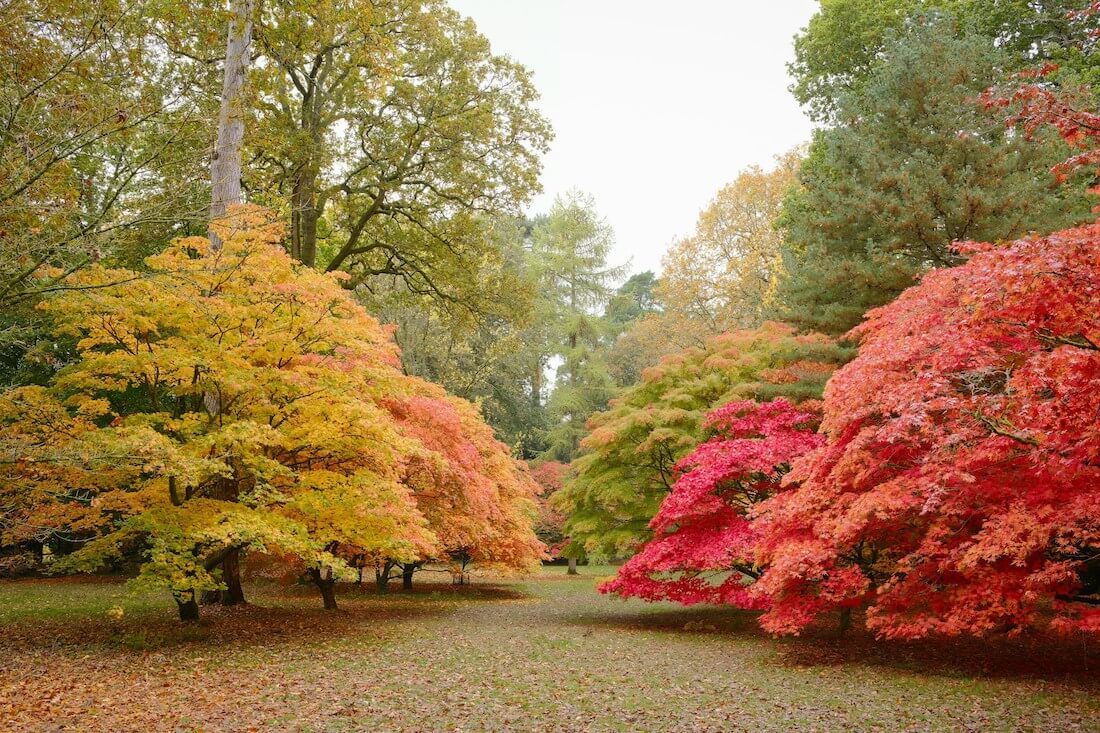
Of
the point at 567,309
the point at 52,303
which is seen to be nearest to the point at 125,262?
the point at 52,303

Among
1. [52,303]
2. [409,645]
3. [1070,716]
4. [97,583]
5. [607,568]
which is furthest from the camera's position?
[607,568]

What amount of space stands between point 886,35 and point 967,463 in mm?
11223

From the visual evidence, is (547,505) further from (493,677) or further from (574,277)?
(493,677)

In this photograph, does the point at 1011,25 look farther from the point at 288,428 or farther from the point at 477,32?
the point at 288,428

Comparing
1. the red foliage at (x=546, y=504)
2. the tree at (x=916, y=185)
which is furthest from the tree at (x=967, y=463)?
the red foliage at (x=546, y=504)

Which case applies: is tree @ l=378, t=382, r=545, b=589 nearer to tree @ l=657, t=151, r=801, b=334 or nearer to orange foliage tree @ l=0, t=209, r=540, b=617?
orange foliage tree @ l=0, t=209, r=540, b=617

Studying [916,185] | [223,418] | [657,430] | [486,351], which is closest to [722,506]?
[657,430]

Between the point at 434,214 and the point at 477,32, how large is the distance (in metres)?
4.22

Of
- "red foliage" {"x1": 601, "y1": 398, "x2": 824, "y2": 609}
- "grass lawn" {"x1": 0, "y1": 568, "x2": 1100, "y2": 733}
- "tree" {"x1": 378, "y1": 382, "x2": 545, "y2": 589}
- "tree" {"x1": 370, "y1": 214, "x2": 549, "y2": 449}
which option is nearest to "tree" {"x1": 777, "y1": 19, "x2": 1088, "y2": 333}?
"red foliage" {"x1": 601, "y1": 398, "x2": 824, "y2": 609}

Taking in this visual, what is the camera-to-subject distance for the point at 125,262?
15484 mm

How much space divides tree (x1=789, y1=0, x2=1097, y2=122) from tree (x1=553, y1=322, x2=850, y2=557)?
18.3 feet

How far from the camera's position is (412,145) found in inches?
622

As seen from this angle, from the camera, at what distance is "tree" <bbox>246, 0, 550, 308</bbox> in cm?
1485

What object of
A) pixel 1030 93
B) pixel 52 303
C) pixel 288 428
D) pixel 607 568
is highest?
pixel 1030 93
